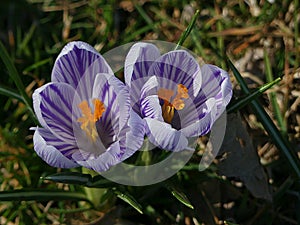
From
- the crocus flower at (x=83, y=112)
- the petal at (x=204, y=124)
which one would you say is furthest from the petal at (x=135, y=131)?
the petal at (x=204, y=124)

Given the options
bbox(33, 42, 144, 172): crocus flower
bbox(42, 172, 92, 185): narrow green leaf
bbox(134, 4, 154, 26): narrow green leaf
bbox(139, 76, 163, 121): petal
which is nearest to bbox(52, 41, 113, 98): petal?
bbox(33, 42, 144, 172): crocus flower

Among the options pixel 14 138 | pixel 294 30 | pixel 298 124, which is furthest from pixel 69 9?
pixel 298 124

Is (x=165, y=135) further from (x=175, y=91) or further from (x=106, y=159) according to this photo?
(x=175, y=91)

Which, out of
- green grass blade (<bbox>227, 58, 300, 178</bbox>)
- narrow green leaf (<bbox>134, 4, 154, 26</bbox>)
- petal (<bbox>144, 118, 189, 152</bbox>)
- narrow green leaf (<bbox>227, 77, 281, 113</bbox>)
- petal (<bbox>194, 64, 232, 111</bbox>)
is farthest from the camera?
narrow green leaf (<bbox>134, 4, 154, 26</bbox>)

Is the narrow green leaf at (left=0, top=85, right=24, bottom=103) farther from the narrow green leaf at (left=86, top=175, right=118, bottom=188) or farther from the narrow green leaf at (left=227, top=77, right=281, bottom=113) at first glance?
the narrow green leaf at (left=227, top=77, right=281, bottom=113)

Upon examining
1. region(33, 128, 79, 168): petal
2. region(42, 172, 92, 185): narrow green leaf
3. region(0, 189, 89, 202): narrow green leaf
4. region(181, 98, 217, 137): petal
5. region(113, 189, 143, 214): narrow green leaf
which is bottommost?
region(0, 189, 89, 202): narrow green leaf

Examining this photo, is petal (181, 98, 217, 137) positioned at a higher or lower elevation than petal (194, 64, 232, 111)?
lower

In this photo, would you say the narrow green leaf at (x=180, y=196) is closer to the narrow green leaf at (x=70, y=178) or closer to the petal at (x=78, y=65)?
the narrow green leaf at (x=70, y=178)
